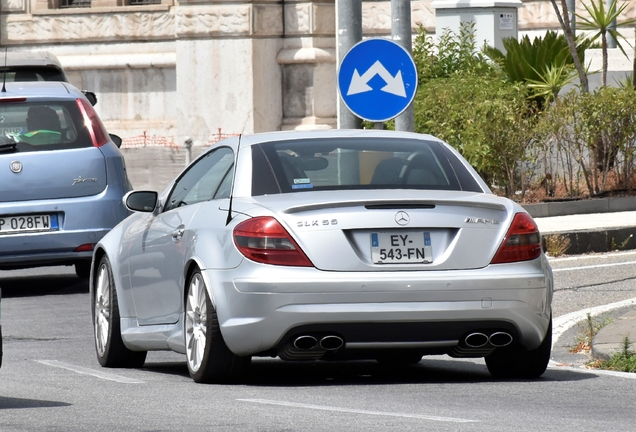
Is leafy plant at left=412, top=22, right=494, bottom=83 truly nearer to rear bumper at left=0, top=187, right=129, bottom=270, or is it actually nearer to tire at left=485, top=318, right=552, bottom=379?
rear bumper at left=0, top=187, right=129, bottom=270

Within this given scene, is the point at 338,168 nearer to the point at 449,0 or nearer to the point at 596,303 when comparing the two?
the point at 596,303

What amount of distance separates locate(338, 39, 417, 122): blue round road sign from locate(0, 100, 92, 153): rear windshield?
91.4 inches

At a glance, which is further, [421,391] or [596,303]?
[596,303]

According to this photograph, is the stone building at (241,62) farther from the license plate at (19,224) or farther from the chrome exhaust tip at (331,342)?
the chrome exhaust tip at (331,342)

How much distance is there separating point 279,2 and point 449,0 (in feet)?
22.1

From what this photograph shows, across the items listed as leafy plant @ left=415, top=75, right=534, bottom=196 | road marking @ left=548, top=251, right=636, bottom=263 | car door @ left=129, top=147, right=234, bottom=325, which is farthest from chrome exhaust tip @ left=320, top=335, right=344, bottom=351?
leafy plant @ left=415, top=75, right=534, bottom=196

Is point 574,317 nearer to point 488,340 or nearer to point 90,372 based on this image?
point 488,340

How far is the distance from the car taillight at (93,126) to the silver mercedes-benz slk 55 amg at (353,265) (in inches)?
210

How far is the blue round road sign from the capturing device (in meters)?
14.0

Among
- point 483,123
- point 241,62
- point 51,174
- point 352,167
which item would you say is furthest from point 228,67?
point 352,167

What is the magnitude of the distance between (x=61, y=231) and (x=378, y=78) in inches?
119

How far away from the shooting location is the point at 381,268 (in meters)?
7.87

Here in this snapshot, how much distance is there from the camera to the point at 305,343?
795 centimetres

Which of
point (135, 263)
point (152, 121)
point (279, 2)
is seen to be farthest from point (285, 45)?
point (135, 263)
